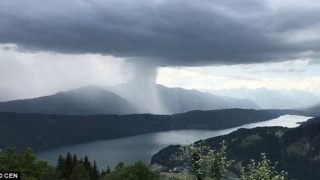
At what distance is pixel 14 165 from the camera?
102312 mm

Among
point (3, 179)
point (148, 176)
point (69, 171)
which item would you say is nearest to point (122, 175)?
point (148, 176)

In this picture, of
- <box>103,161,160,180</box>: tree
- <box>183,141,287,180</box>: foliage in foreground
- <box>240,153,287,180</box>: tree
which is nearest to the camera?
<box>240,153,287,180</box>: tree

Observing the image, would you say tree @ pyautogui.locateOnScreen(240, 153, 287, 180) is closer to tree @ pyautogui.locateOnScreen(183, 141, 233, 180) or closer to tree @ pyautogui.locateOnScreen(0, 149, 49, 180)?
tree @ pyautogui.locateOnScreen(183, 141, 233, 180)

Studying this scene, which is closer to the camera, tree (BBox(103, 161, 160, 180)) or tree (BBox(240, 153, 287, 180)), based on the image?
tree (BBox(240, 153, 287, 180))

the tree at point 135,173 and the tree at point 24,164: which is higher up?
the tree at point 24,164

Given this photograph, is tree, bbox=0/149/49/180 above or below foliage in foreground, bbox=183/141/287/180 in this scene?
below

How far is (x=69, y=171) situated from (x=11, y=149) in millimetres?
75312

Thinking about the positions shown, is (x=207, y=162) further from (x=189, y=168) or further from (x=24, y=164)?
(x=24, y=164)

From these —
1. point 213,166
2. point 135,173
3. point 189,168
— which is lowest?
point 135,173

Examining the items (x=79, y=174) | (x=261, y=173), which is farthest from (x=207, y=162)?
(x=79, y=174)

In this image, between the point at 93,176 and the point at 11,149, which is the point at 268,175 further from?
the point at 93,176

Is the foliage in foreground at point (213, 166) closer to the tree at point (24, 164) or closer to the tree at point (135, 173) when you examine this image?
the tree at point (24, 164)

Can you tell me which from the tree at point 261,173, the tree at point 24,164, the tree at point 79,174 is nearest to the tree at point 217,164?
the tree at point 261,173

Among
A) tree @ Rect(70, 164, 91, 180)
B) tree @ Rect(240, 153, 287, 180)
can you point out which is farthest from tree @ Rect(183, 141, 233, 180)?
tree @ Rect(70, 164, 91, 180)
